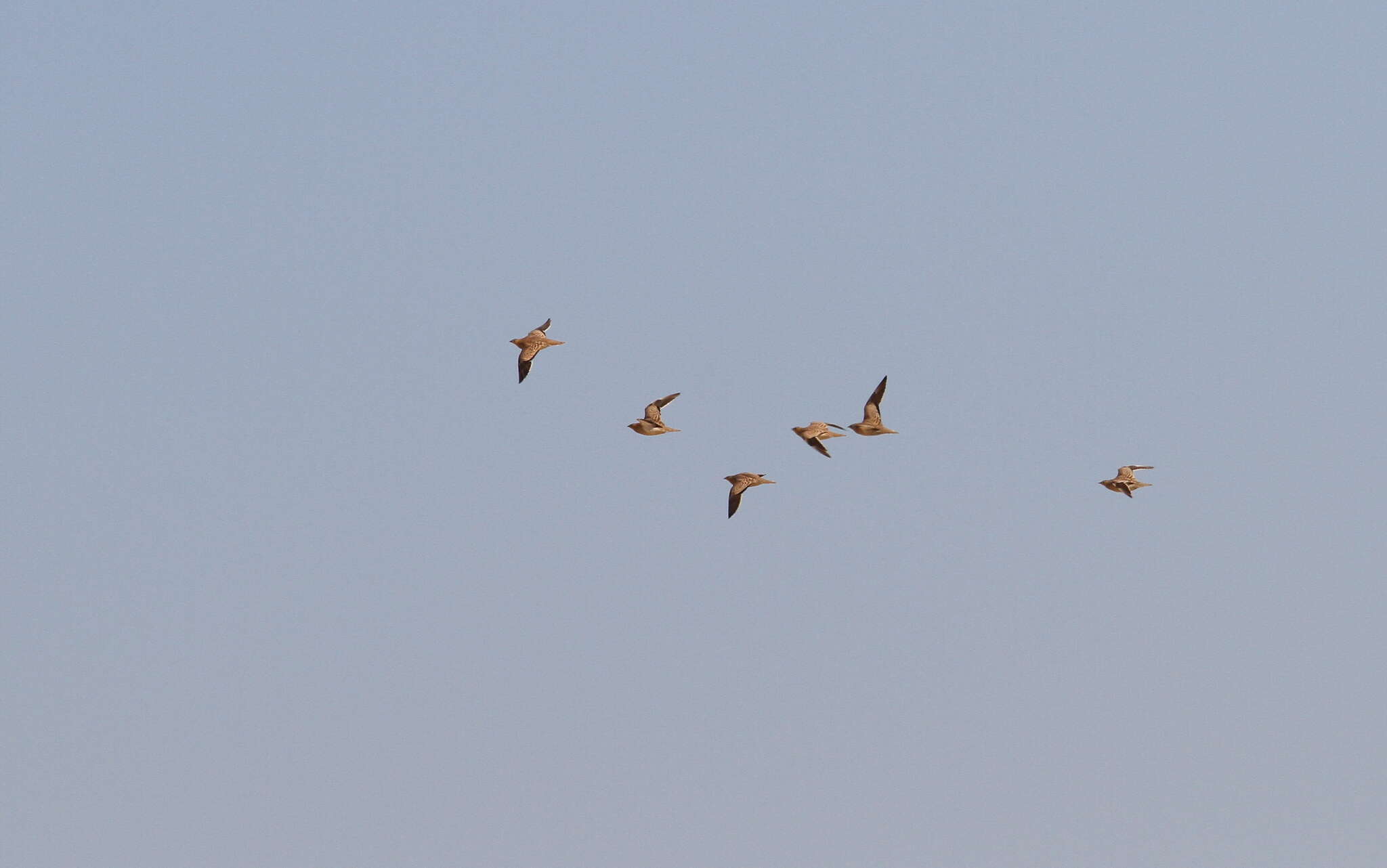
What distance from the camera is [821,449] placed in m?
123

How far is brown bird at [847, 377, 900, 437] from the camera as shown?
128375mm

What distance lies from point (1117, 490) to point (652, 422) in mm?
22137

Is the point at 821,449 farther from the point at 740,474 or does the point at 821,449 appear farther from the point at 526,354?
the point at 526,354

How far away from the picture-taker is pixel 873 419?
129125mm

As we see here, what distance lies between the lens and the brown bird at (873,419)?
128375 mm

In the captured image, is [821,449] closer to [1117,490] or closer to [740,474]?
[740,474]

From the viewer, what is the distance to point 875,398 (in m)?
130

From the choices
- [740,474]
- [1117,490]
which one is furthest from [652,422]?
[1117,490]

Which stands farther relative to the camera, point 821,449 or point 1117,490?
point 1117,490

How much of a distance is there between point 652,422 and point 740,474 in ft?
15.5

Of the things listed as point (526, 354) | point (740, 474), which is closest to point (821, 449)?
point (740, 474)

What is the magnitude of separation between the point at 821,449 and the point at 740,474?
5877 millimetres

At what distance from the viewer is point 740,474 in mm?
127938

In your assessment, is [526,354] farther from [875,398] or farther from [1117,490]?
[1117,490]
